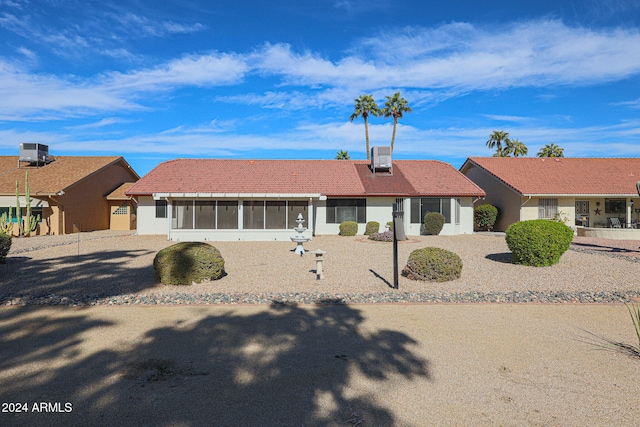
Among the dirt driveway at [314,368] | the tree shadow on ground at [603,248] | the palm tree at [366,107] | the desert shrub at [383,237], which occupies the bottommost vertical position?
the dirt driveway at [314,368]

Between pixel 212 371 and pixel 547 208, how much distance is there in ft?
85.7

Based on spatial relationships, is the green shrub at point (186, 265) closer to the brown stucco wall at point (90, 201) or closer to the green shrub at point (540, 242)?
the green shrub at point (540, 242)

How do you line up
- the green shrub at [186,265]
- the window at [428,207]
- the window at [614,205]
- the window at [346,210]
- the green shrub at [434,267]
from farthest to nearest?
1. the window at [614,205]
2. the window at [428,207]
3. the window at [346,210]
4. the green shrub at [434,267]
5. the green shrub at [186,265]

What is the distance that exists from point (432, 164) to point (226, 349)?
1007 inches

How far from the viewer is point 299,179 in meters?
24.5

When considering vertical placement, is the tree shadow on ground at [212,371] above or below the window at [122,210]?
below

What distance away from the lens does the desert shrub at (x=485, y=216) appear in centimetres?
2568

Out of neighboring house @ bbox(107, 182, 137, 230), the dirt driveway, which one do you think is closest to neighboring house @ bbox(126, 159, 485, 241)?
neighboring house @ bbox(107, 182, 137, 230)

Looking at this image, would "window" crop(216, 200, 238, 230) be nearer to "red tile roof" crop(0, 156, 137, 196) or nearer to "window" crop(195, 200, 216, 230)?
"window" crop(195, 200, 216, 230)

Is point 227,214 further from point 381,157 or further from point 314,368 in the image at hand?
point 314,368

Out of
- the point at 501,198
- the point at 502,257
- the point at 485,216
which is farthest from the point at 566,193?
the point at 502,257

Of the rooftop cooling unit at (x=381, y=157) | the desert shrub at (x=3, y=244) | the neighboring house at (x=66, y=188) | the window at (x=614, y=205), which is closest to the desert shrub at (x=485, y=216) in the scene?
the rooftop cooling unit at (x=381, y=157)

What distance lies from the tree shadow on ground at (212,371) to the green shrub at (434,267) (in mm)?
3683

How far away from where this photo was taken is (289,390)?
13.5ft
